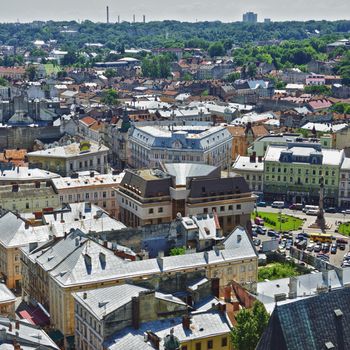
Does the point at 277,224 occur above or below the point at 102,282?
below

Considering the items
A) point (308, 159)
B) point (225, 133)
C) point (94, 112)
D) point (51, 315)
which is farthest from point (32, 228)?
point (94, 112)

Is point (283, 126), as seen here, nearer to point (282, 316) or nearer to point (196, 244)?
point (196, 244)

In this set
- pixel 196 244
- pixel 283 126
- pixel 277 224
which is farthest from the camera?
pixel 283 126

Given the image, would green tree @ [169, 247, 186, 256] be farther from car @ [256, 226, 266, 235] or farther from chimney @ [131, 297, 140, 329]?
car @ [256, 226, 266, 235]

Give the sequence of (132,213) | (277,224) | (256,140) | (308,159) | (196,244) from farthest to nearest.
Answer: (256,140) < (308,159) < (277,224) < (132,213) < (196,244)

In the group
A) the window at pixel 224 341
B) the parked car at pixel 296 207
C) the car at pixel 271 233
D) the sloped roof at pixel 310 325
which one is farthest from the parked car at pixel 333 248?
the sloped roof at pixel 310 325

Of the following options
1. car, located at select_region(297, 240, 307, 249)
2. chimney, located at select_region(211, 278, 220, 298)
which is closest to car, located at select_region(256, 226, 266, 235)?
car, located at select_region(297, 240, 307, 249)
